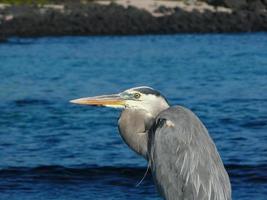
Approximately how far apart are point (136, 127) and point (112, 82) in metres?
15.2

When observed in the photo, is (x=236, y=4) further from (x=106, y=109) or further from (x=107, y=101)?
(x=107, y=101)

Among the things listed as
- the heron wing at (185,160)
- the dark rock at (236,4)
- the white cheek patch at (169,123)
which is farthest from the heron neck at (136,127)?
the dark rock at (236,4)

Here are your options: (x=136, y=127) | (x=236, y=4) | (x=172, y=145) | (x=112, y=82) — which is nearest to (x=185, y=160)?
(x=172, y=145)

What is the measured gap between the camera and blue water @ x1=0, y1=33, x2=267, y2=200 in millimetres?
10734

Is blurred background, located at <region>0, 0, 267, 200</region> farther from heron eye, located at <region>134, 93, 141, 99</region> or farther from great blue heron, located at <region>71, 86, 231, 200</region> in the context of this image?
heron eye, located at <region>134, 93, 141, 99</region>

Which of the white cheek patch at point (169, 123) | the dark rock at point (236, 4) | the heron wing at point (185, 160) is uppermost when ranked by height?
the white cheek patch at point (169, 123)

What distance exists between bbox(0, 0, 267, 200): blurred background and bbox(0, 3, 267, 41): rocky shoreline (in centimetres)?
5

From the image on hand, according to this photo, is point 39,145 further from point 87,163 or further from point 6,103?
point 6,103

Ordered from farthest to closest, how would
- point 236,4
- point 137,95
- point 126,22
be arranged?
1. point 236,4
2. point 126,22
3. point 137,95

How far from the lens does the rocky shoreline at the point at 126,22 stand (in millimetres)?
38125

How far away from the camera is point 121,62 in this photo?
89.2 feet

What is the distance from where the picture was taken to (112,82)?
21.6m

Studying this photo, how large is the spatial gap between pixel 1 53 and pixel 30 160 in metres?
19.6

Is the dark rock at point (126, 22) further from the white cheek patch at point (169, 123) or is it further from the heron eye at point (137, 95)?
the white cheek patch at point (169, 123)
